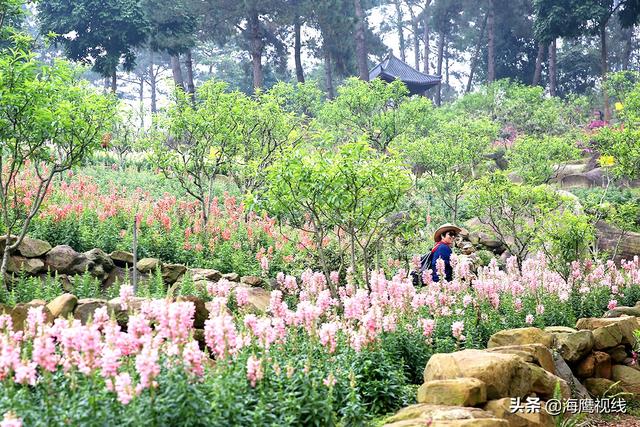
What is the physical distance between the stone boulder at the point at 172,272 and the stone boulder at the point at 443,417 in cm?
670

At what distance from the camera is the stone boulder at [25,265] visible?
10250 millimetres

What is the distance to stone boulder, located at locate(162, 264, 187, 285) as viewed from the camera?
11258 mm

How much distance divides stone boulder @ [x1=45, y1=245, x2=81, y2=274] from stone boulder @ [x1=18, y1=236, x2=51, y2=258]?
0.37 ft

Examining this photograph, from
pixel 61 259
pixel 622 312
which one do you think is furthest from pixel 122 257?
pixel 622 312

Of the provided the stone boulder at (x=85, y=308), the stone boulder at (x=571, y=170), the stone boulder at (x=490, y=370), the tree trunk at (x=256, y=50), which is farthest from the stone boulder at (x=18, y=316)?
the tree trunk at (x=256, y=50)

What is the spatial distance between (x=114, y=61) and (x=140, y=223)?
63.3 ft

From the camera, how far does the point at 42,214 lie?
11.7 meters

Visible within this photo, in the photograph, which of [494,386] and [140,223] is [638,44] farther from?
[494,386]

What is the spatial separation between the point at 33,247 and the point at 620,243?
47.4 feet

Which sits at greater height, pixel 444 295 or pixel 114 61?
pixel 114 61

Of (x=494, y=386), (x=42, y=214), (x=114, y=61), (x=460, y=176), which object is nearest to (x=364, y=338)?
(x=494, y=386)

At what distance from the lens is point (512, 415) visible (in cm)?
566

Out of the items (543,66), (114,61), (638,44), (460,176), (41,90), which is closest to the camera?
(41,90)

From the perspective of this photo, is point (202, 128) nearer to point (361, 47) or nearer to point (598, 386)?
point (598, 386)
